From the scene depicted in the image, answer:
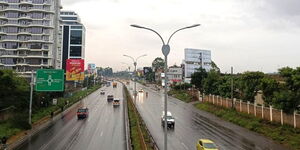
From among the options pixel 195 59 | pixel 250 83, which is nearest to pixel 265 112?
pixel 250 83

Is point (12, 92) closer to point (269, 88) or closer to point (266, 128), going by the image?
point (266, 128)

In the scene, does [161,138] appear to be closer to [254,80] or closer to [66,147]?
[66,147]

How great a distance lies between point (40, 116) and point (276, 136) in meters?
36.3

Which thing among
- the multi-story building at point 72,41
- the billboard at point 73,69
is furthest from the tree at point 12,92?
the multi-story building at point 72,41

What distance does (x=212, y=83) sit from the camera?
6838 centimetres

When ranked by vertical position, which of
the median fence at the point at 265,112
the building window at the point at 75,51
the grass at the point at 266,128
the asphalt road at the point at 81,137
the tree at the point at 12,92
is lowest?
the asphalt road at the point at 81,137

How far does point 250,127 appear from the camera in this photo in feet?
127

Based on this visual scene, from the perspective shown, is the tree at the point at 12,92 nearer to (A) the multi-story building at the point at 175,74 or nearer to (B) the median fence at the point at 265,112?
(B) the median fence at the point at 265,112

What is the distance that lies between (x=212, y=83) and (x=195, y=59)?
29987 mm

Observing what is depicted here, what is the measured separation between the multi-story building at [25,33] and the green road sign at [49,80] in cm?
5898

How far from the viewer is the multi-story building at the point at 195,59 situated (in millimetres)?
96219

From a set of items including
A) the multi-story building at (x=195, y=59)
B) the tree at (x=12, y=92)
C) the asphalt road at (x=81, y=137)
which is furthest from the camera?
the multi-story building at (x=195, y=59)

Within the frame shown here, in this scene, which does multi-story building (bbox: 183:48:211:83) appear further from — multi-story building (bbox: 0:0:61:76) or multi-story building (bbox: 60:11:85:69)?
multi-story building (bbox: 60:11:85:69)

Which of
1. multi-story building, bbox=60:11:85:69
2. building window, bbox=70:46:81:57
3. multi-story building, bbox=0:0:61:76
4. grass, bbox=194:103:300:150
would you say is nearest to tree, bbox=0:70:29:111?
grass, bbox=194:103:300:150
